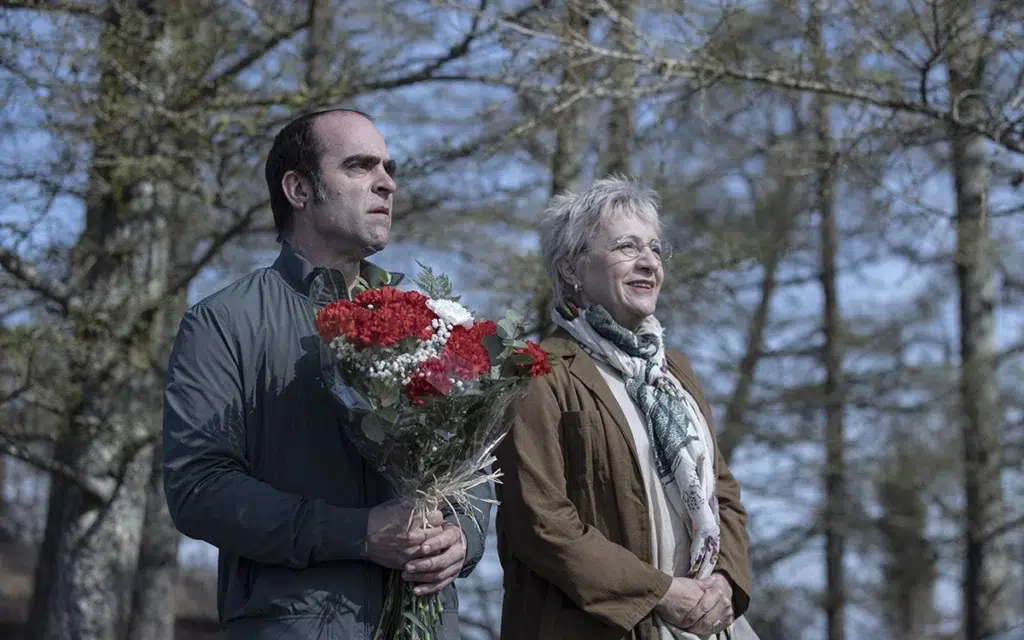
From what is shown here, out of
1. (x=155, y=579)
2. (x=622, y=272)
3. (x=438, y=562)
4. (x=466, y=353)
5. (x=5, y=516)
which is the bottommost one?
(x=438, y=562)

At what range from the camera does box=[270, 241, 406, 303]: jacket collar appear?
9.17 ft

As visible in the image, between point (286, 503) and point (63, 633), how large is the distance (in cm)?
381

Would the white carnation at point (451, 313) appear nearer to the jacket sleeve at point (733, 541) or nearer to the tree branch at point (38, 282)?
the jacket sleeve at point (733, 541)

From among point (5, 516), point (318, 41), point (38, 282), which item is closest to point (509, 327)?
point (38, 282)

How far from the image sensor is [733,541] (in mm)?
A: 3621

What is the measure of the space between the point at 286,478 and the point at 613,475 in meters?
1.12

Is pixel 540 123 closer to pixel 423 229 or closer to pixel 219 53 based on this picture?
pixel 219 53

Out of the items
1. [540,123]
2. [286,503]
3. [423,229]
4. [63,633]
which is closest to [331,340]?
[286,503]

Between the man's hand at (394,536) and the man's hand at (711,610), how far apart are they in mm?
1052

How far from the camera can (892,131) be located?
17.3 feet

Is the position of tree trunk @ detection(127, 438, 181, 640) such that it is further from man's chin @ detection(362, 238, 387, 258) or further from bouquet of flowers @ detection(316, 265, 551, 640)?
bouquet of flowers @ detection(316, 265, 551, 640)

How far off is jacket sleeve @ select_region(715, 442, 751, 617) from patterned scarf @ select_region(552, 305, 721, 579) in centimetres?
6

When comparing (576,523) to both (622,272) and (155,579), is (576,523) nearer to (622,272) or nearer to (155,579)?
(622,272)

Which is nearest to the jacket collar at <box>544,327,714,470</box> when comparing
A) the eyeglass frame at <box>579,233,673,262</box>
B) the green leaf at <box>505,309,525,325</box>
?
the eyeglass frame at <box>579,233,673,262</box>
